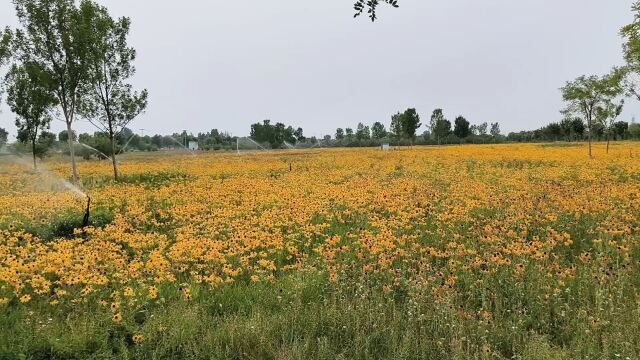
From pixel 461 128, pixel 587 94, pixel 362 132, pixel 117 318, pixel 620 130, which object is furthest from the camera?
pixel 362 132

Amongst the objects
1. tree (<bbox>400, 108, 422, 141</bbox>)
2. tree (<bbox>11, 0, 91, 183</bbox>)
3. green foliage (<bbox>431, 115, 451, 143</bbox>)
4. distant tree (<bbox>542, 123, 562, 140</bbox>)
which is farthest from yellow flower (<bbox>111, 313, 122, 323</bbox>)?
green foliage (<bbox>431, 115, 451, 143</bbox>)

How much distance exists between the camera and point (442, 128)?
10000 centimetres

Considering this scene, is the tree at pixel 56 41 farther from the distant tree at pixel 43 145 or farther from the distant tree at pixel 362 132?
the distant tree at pixel 362 132

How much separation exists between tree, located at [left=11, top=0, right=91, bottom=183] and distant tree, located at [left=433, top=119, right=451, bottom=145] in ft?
279

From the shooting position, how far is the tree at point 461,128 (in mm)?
99250

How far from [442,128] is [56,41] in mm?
87572

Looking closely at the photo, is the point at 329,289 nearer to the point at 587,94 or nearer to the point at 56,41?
the point at 56,41

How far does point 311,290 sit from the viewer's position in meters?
6.44

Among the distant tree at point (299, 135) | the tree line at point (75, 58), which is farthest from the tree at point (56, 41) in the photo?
the distant tree at point (299, 135)

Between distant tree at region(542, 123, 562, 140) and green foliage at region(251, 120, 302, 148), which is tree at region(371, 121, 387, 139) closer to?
green foliage at region(251, 120, 302, 148)

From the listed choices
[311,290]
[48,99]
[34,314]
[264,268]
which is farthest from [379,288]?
[48,99]

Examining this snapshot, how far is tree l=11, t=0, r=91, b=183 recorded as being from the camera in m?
20.8

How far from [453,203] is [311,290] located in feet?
23.4

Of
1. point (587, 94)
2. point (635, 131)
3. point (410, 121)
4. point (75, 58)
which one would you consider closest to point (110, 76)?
point (75, 58)
